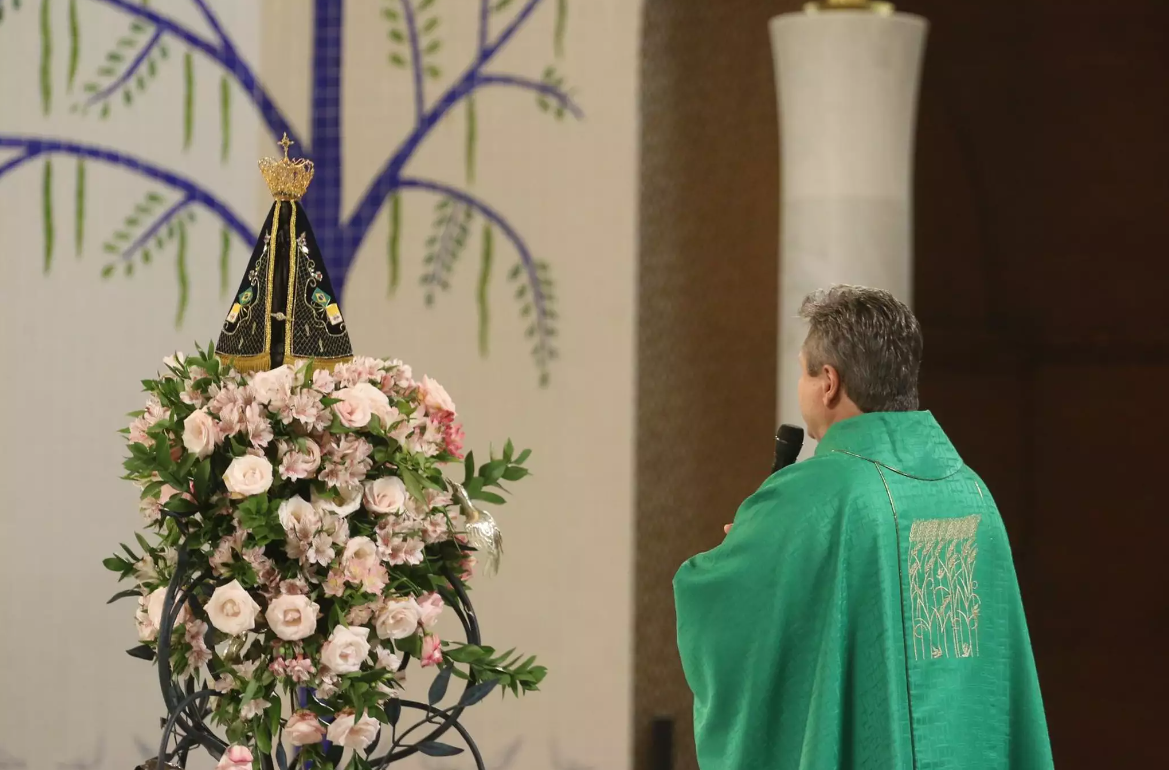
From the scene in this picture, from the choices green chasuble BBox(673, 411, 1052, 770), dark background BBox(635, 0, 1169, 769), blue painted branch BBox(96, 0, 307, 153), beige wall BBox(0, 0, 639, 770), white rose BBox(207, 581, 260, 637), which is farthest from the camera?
dark background BBox(635, 0, 1169, 769)

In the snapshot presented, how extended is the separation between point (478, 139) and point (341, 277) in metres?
0.55

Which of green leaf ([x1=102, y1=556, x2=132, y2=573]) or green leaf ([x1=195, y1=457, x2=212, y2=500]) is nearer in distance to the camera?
green leaf ([x1=195, y1=457, x2=212, y2=500])

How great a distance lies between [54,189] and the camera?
425 centimetres

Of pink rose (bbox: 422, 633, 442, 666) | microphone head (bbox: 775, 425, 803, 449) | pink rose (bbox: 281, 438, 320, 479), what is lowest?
pink rose (bbox: 422, 633, 442, 666)

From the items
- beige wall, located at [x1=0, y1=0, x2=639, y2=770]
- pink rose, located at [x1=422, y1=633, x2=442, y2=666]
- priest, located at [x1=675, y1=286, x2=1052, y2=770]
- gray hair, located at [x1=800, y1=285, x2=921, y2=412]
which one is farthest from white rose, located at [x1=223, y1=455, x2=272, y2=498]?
beige wall, located at [x1=0, y1=0, x2=639, y2=770]

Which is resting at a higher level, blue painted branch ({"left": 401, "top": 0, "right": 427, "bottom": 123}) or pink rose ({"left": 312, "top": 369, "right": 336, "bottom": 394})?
blue painted branch ({"left": 401, "top": 0, "right": 427, "bottom": 123})

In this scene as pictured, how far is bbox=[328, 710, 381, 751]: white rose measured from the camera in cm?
204

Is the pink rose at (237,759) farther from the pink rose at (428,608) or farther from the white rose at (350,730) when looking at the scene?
the pink rose at (428,608)

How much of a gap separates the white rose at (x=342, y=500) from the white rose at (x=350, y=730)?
279 mm

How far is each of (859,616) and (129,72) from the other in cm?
285

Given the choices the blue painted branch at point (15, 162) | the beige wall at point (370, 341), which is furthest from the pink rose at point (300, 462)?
the blue painted branch at point (15, 162)

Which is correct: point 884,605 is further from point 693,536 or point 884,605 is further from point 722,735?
point 693,536

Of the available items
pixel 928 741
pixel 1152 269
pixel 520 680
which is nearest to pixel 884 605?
pixel 928 741

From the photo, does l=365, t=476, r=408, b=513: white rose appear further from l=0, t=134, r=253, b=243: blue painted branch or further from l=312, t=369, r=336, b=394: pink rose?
l=0, t=134, r=253, b=243: blue painted branch
